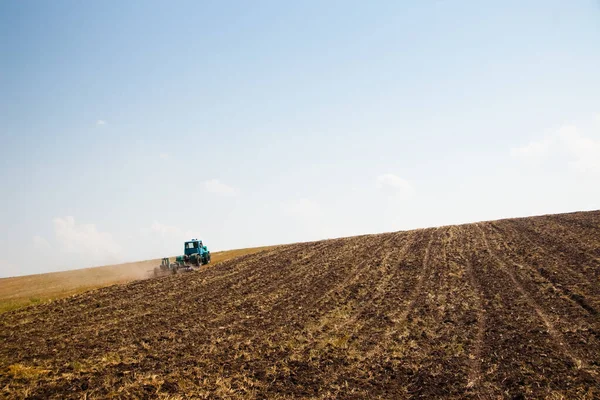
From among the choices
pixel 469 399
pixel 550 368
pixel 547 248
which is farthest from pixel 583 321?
pixel 547 248

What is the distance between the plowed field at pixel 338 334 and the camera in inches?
397

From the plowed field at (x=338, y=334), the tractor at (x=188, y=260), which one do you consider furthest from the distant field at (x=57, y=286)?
the plowed field at (x=338, y=334)

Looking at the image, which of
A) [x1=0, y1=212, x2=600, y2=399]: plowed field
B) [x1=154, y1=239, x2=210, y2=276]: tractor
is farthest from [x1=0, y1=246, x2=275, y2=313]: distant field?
[x1=0, y1=212, x2=600, y2=399]: plowed field

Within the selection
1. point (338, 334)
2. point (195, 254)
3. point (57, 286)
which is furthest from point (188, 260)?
point (338, 334)

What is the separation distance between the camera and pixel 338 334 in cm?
1409

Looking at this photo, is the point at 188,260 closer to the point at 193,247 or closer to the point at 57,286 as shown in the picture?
the point at 193,247

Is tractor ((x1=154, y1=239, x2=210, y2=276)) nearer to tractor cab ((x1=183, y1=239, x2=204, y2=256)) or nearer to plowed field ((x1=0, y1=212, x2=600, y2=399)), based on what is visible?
tractor cab ((x1=183, y1=239, x2=204, y2=256))

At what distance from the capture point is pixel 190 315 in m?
17.8

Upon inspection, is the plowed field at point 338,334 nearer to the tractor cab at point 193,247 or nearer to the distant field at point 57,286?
the distant field at point 57,286

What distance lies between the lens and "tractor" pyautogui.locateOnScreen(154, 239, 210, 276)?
34.2 m

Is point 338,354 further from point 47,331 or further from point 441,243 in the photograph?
point 441,243

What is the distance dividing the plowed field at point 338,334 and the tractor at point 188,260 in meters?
7.62

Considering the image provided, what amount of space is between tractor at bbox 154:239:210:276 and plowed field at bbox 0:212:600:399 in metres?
7.62

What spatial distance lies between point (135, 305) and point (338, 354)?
1308cm
